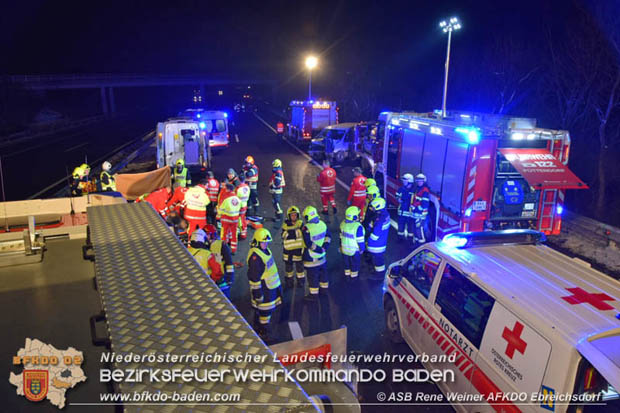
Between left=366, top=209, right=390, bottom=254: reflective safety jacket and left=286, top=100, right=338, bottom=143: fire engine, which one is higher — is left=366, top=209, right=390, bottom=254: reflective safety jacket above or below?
below

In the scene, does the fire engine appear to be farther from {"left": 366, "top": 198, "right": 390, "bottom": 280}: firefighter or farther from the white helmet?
the white helmet

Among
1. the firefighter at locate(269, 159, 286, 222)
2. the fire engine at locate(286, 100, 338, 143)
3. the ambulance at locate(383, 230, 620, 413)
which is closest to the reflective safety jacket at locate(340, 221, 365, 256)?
the ambulance at locate(383, 230, 620, 413)

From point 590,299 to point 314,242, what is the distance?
4.41 meters

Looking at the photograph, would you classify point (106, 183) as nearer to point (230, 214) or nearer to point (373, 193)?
point (230, 214)

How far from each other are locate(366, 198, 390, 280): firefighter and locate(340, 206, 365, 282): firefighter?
0.28m

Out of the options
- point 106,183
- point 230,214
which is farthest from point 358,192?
point 106,183

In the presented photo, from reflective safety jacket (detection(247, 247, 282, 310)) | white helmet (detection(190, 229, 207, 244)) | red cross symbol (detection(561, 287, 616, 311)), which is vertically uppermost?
red cross symbol (detection(561, 287, 616, 311))

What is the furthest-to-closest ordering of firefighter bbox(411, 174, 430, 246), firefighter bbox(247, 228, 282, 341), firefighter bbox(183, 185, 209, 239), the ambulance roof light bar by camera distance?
1. firefighter bbox(411, 174, 430, 246)
2. firefighter bbox(183, 185, 209, 239)
3. firefighter bbox(247, 228, 282, 341)
4. the ambulance roof light bar

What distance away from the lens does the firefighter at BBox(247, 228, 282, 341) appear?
646 cm

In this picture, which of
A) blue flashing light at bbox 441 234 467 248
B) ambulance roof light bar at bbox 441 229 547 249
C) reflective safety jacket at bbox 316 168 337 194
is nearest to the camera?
blue flashing light at bbox 441 234 467 248

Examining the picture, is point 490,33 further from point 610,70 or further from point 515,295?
point 515,295

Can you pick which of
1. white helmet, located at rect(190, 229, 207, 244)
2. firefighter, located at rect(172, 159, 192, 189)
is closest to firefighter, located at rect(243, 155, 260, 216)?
firefighter, located at rect(172, 159, 192, 189)

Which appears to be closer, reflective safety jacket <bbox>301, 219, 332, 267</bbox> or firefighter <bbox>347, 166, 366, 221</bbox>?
reflective safety jacket <bbox>301, 219, 332, 267</bbox>

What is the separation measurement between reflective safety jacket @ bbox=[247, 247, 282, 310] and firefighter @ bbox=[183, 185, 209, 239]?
3.19m
